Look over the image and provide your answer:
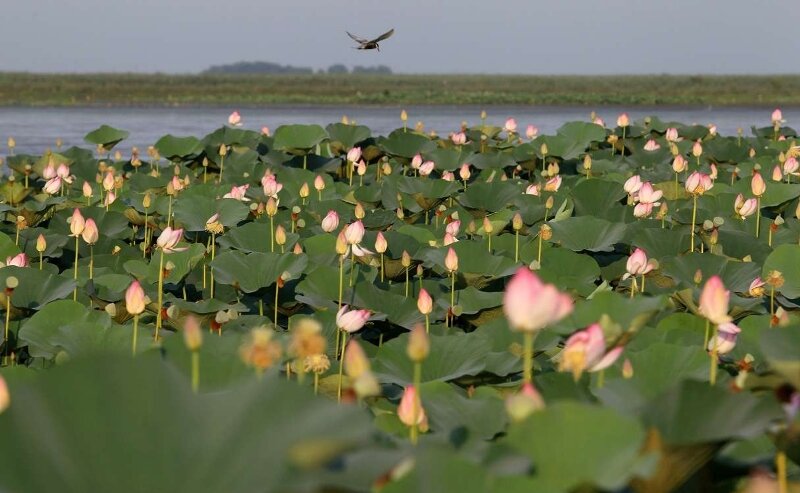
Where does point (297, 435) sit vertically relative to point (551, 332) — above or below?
above

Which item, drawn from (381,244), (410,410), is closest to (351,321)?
(381,244)

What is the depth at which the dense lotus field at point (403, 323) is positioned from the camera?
1.00 m

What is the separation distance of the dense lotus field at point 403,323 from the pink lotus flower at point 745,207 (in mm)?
11

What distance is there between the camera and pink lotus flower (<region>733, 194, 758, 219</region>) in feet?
12.2

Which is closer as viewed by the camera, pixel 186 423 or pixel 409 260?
pixel 186 423

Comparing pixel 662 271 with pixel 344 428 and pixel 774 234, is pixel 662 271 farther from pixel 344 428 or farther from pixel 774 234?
pixel 344 428

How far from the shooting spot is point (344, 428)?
986mm

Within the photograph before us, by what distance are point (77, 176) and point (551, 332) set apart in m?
4.13

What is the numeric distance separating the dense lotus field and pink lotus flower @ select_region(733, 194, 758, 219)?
1 centimetres

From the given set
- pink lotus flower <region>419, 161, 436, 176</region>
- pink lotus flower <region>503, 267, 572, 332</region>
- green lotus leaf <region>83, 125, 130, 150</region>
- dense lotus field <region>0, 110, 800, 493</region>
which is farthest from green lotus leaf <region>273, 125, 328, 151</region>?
pink lotus flower <region>503, 267, 572, 332</region>

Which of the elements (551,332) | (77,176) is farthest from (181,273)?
(77,176)

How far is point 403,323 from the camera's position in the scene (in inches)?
113

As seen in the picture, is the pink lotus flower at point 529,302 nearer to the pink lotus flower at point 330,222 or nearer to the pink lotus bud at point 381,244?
the pink lotus bud at point 381,244

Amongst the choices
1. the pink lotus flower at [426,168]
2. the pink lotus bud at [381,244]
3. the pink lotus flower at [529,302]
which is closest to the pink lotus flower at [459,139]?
the pink lotus flower at [426,168]
